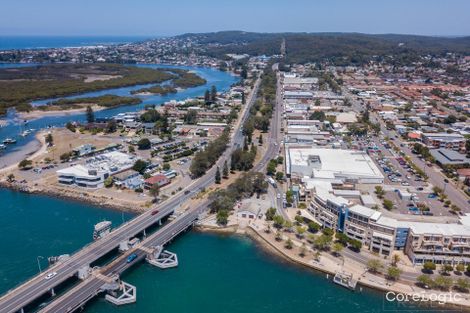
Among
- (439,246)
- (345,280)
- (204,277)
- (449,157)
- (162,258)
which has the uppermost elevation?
(449,157)

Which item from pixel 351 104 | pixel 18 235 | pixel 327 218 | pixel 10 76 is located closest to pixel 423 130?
pixel 351 104

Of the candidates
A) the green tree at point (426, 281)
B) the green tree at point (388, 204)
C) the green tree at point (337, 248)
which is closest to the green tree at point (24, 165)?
the green tree at point (337, 248)

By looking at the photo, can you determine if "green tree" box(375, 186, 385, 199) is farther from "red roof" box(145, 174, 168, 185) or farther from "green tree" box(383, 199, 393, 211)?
"red roof" box(145, 174, 168, 185)

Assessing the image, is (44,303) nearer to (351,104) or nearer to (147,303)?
(147,303)

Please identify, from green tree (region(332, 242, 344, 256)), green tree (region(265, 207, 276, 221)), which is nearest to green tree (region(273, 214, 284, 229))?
green tree (region(265, 207, 276, 221))

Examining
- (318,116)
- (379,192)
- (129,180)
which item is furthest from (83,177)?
(318,116)

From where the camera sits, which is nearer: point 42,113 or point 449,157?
point 449,157

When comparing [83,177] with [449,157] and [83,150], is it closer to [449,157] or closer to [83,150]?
[83,150]

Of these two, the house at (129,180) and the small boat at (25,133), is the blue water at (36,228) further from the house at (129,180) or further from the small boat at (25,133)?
the small boat at (25,133)
